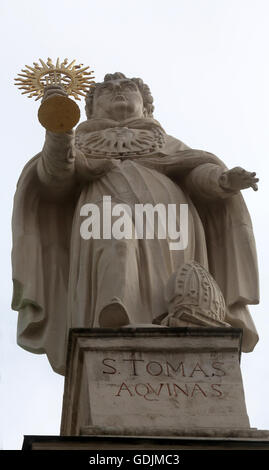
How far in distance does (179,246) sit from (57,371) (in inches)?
70.2

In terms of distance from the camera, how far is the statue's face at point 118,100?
59.8 ft

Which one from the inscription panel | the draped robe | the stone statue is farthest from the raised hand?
the inscription panel

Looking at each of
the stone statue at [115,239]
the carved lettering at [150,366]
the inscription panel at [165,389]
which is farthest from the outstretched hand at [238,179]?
the carved lettering at [150,366]

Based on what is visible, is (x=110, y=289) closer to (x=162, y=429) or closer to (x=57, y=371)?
(x=57, y=371)

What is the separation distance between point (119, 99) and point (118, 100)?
16mm

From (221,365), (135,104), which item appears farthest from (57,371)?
(135,104)

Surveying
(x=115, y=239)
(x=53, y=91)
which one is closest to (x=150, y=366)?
(x=115, y=239)

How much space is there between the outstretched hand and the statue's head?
5.99 feet

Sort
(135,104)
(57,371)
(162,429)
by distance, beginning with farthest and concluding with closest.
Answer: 1. (135,104)
2. (57,371)
3. (162,429)

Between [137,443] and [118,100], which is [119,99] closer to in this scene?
[118,100]

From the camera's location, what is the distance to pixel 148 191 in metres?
16.9

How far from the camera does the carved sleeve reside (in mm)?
17045

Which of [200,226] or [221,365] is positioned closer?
[221,365]

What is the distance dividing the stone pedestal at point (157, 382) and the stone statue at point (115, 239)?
0.53 meters
